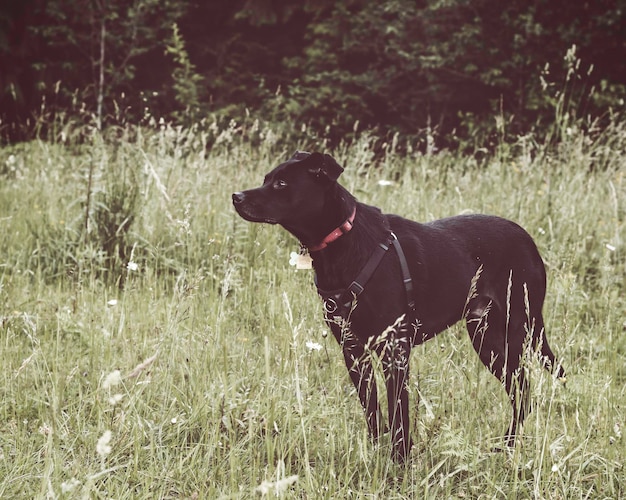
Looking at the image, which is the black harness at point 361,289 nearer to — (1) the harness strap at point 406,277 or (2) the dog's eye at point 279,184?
(1) the harness strap at point 406,277

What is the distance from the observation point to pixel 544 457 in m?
2.10

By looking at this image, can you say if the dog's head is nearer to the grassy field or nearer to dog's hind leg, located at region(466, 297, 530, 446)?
the grassy field

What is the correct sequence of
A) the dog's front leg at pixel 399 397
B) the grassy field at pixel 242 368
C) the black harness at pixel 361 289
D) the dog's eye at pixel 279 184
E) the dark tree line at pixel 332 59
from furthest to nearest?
the dark tree line at pixel 332 59 → the dog's eye at pixel 279 184 → the black harness at pixel 361 289 → the dog's front leg at pixel 399 397 → the grassy field at pixel 242 368

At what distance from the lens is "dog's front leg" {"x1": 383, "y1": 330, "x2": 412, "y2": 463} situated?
2.36 m

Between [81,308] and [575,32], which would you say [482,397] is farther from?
[575,32]

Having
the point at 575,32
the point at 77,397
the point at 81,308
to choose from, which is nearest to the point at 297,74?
the point at 575,32

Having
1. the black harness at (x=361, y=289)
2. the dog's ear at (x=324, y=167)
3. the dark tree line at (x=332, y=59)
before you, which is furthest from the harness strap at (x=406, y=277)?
the dark tree line at (x=332, y=59)

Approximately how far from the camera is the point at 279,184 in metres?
2.80

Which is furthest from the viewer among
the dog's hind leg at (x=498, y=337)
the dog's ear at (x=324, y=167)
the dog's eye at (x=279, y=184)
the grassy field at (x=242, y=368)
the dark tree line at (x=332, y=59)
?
the dark tree line at (x=332, y=59)

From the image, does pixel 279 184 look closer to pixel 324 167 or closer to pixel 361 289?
pixel 324 167

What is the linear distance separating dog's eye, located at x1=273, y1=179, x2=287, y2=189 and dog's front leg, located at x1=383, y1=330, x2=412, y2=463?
81 centimetres

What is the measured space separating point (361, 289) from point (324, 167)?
0.55 m

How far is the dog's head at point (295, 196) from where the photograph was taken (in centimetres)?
271

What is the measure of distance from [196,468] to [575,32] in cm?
902
